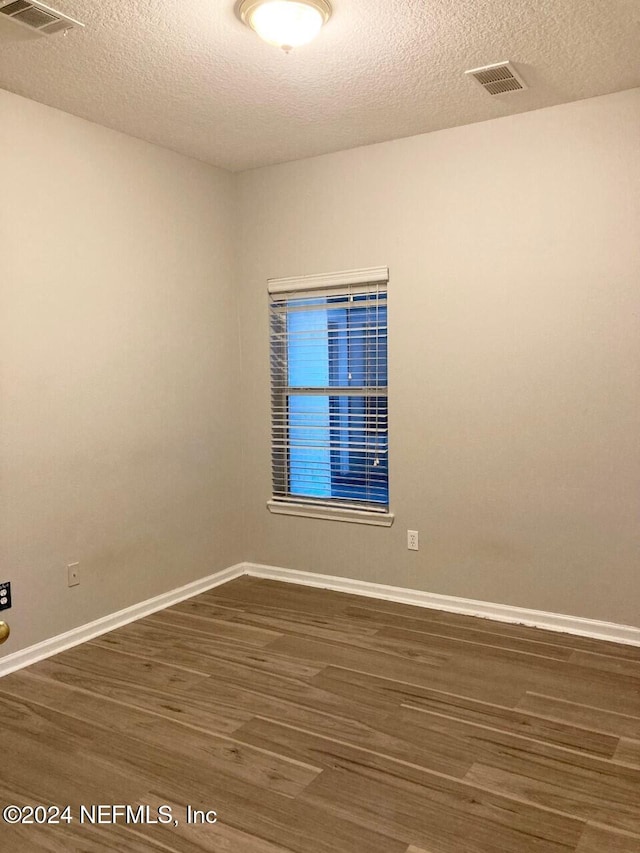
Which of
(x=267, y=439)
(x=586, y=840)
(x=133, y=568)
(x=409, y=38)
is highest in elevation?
(x=409, y=38)

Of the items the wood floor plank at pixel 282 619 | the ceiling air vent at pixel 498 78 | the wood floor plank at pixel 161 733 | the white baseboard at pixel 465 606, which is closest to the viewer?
the wood floor plank at pixel 161 733

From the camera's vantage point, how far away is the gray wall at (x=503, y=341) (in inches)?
139

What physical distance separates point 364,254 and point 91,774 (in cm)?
298

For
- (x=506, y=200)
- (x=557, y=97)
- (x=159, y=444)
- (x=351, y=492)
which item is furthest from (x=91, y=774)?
(x=557, y=97)

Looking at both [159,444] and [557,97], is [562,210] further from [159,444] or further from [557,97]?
[159,444]

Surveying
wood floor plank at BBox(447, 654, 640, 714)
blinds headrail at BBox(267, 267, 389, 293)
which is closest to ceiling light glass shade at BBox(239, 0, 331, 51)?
blinds headrail at BBox(267, 267, 389, 293)

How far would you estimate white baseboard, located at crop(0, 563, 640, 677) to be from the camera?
3533 millimetres

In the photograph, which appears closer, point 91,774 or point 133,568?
point 91,774

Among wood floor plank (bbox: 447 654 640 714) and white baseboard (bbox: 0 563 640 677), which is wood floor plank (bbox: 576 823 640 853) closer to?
wood floor plank (bbox: 447 654 640 714)

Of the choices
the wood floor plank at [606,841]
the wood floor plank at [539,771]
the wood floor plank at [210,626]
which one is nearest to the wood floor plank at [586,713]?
the wood floor plank at [539,771]

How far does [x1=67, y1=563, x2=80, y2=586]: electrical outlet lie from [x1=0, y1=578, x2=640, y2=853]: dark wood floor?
12.6 inches

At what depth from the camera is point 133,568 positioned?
13.1 ft

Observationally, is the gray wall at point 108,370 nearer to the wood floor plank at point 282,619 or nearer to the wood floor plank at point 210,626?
the wood floor plank at point 210,626

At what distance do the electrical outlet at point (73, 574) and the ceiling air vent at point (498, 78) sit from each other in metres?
2.94
